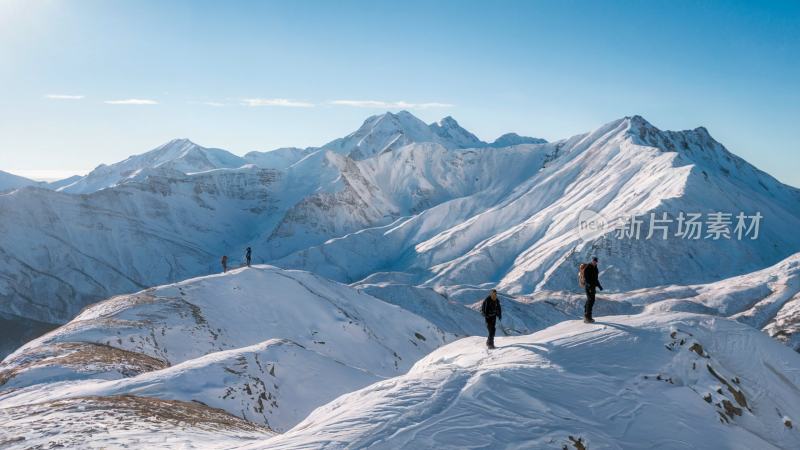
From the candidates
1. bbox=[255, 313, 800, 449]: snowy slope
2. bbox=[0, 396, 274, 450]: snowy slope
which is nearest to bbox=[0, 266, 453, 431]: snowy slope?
bbox=[0, 396, 274, 450]: snowy slope

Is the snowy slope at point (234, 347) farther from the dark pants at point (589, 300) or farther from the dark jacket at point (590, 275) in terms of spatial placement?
the dark jacket at point (590, 275)

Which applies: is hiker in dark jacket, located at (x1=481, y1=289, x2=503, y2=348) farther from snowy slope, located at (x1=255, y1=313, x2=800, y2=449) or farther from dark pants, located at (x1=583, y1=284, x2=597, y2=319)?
dark pants, located at (x1=583, y1=284, x2=597, y2=319)

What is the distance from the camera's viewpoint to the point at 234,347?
141 ft

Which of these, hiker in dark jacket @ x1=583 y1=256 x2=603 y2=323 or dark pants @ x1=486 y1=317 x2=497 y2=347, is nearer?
dark pants @ x1=486 y1=317 x2=497 y2=347

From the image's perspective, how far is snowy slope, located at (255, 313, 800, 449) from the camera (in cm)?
1421

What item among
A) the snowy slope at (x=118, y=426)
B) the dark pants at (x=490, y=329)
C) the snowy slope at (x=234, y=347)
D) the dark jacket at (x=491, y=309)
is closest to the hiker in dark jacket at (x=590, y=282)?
the dark jacket at (x=491, y=309)

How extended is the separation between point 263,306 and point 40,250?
6569 inches

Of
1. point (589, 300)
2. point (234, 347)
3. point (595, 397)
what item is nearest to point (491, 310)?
point (589, 300)

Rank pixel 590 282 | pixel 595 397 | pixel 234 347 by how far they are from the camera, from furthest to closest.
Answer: pixel 234 347 → pixel 590 282 → pixel 595 397

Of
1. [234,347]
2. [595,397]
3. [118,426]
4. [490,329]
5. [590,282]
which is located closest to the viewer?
[595,397]

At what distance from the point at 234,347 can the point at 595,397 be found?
103 feet

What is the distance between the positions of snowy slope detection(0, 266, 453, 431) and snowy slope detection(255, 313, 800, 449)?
35.4 feet

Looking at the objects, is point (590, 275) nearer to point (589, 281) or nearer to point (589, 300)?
point (589, 281)

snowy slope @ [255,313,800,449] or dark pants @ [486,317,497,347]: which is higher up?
dark pants @ [486,317,497,347]
